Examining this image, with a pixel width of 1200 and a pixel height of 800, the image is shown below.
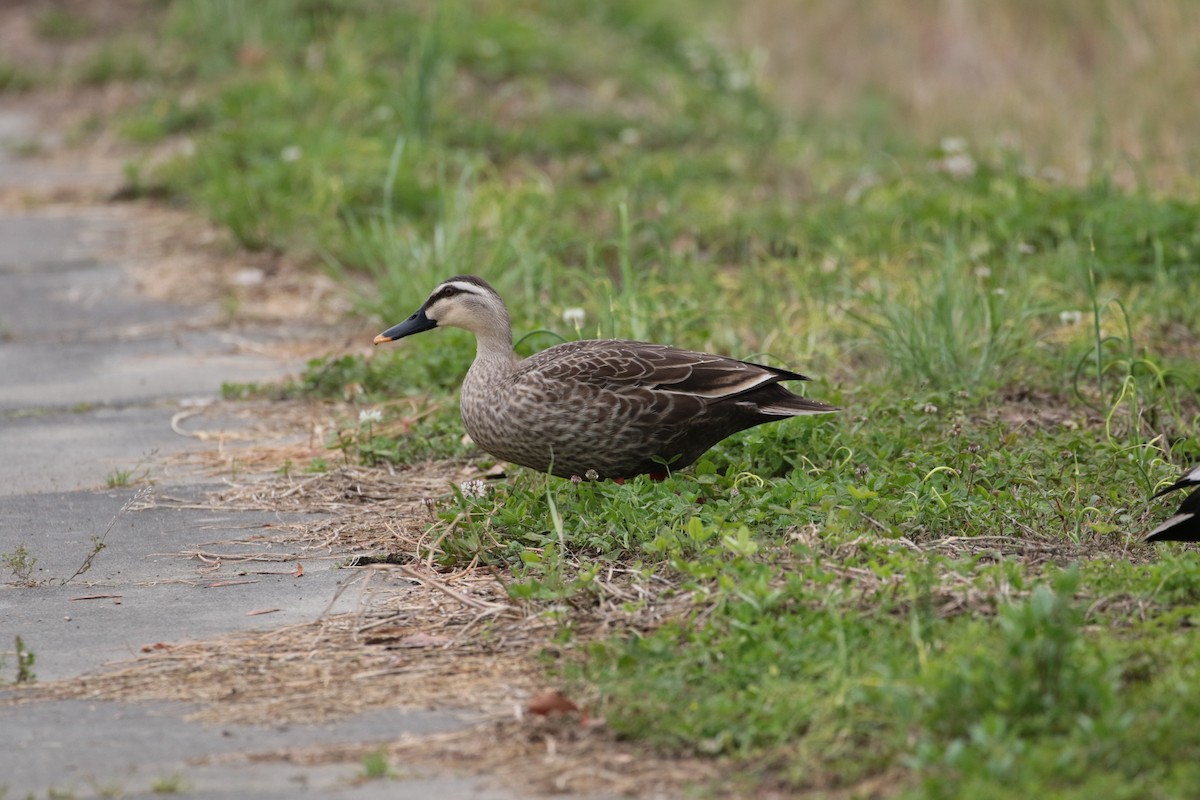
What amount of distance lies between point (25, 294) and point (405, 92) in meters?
3.18

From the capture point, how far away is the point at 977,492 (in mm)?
5277

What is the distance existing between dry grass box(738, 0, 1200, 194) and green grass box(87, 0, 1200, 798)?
31.7 inches

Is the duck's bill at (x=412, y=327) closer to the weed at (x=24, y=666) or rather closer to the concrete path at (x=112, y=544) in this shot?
the concrete path at (x=112, y=544)

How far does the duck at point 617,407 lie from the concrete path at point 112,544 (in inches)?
33.4

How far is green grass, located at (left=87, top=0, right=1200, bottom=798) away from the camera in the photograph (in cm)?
365

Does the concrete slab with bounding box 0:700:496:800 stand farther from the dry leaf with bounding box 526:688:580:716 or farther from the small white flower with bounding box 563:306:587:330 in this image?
the small white flower with bounding box 563:306:587:330

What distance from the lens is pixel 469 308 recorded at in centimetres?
602

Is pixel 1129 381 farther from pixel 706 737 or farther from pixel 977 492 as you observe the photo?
pixel 706 737

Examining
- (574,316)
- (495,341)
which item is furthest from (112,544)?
(574,316)

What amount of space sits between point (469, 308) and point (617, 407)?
3.08 ft

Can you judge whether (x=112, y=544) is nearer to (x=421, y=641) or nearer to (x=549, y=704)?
(x=421, y=641)

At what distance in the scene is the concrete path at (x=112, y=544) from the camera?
3600 mm

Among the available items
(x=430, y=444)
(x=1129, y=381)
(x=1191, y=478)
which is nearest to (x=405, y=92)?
(x=430, y=444)

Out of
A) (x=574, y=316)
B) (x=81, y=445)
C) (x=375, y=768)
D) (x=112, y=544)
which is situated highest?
(x=375, y=768)
